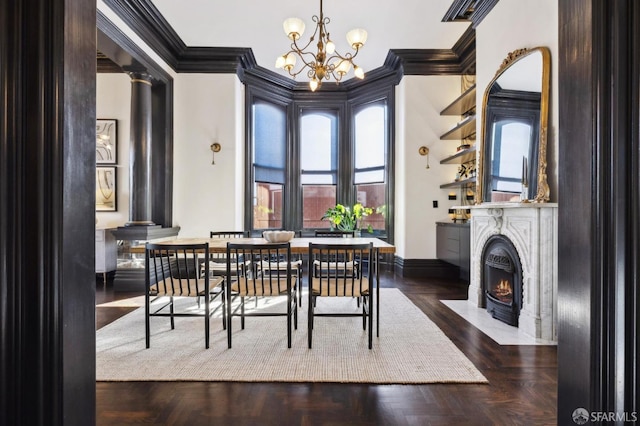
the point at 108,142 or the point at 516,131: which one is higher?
the point at 108,142

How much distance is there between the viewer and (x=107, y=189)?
16.6ft

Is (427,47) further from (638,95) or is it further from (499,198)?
(638,95)

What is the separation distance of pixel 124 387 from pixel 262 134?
4574 mm

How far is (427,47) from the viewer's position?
4.96m

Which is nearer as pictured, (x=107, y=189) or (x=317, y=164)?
(x=107, y=189)

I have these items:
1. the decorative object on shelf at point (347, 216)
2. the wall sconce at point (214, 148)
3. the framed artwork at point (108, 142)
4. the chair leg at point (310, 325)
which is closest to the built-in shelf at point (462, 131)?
the decorative object on shelf at point (347, 216)

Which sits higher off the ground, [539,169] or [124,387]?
[539,169]

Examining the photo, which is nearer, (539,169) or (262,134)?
(539,169)

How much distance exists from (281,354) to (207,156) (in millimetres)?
3577

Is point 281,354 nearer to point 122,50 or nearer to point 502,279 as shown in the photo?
point 502,279

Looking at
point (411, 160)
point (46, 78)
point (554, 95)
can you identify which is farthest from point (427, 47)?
point (46, 78)

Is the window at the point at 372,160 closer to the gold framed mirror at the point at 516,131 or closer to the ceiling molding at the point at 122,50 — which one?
the gold framed mirror at the point at 516,131

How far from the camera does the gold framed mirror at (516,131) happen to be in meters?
2.83

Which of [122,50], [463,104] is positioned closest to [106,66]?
[122,50]
